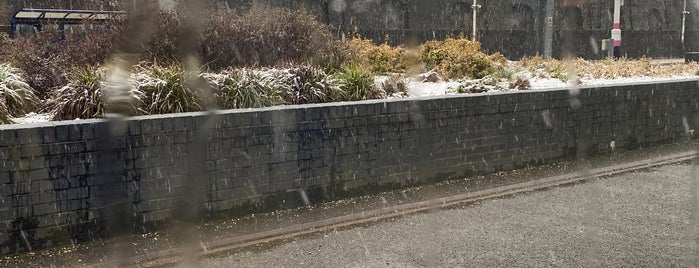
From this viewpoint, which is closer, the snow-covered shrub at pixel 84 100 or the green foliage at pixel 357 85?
the snow-covered shrub at pixel 84 100

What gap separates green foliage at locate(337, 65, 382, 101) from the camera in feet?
30.9

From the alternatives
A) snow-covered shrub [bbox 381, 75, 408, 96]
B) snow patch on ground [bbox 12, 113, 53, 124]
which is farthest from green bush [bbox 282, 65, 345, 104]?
snow patch on ground [bbox 12, 113, 53, 124]

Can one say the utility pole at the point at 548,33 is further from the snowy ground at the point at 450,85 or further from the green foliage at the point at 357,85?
the green foliage at the point at 357,85

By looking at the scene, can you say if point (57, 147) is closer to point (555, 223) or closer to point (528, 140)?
point (555, 223)

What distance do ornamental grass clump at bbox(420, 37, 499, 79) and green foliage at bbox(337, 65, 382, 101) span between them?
3.48m

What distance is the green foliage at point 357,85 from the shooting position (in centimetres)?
942

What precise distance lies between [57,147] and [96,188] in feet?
1.71

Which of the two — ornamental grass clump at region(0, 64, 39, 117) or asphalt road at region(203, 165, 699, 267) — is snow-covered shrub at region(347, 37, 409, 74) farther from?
ornamental grass clump at region(0, 64, 39, 117)

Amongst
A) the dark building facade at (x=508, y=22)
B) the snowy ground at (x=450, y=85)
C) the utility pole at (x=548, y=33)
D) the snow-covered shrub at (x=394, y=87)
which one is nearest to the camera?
the snow-covered shrub at (x=394, y=87)

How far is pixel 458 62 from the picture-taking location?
13234mm

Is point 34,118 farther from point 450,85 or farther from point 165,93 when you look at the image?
point 450,85

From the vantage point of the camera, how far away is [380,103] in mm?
8141

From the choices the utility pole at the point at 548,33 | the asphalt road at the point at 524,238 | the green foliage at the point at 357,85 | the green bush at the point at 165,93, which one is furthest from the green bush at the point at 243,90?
the utility pole at the point at 548,33

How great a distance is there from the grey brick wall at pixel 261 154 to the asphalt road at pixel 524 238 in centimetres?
110
